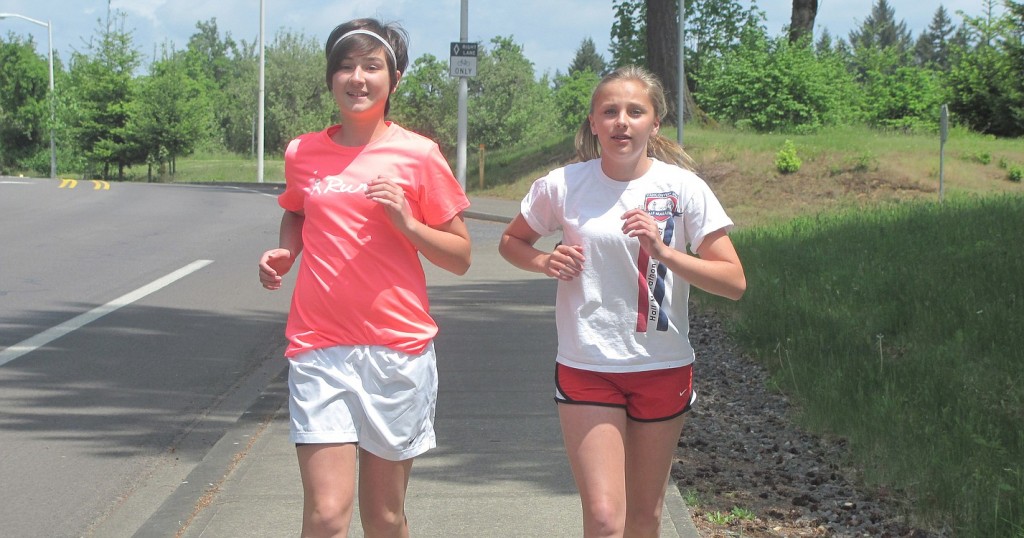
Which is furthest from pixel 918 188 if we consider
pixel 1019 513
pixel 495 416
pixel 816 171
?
pixel 1019 513

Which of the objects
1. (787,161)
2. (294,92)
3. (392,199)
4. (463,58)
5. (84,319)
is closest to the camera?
(392,199)

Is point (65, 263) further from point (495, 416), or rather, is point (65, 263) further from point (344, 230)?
point (344, 230)

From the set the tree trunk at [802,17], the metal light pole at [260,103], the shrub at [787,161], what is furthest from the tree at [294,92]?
the shrub at [787,161]

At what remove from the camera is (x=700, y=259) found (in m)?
3.67

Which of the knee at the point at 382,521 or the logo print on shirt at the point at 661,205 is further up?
the logo print on shirt at the point at 661,205

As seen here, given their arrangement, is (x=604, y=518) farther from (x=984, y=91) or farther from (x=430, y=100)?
(x=430, y=100)

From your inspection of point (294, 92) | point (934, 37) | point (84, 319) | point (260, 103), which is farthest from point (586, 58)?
point (84, 319)

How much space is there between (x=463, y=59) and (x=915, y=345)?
20375 millimetres

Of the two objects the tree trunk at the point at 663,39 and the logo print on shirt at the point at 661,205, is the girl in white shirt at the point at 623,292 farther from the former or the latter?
the tree trunk at the point at 663,39

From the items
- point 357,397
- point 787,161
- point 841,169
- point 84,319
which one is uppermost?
point 787,161

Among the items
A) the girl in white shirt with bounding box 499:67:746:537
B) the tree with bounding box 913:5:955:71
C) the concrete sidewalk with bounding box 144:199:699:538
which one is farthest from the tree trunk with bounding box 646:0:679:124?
the tree with bounding box 913:5:955:71

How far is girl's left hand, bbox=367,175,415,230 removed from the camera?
345 centimetres

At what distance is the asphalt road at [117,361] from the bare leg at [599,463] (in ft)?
8.79

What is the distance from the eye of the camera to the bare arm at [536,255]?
3.58 meters
